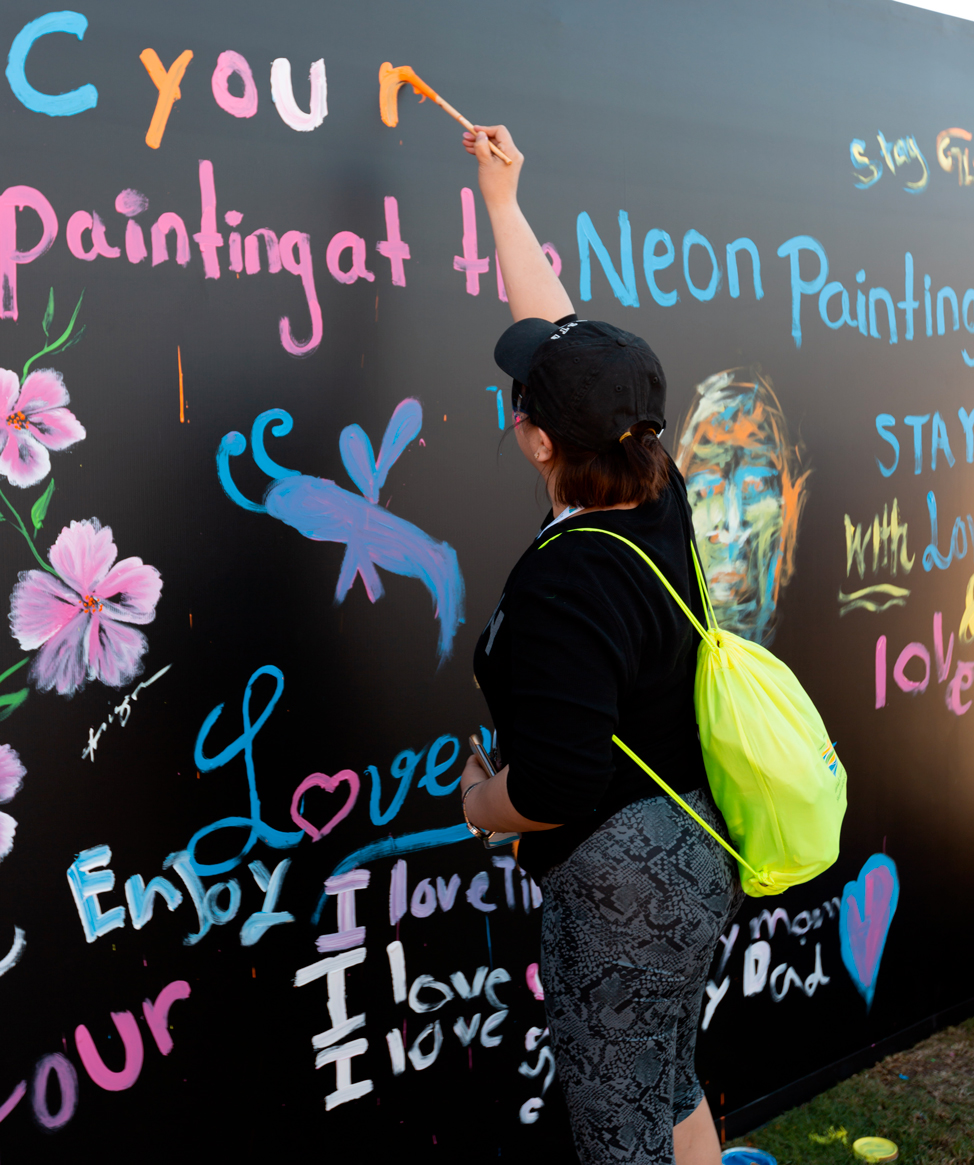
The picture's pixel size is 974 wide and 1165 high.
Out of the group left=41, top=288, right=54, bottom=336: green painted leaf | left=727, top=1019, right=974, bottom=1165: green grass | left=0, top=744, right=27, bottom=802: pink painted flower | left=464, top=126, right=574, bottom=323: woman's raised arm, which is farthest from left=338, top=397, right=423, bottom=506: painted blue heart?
left=727, top=1019, right=974, bottom=1165: green grass

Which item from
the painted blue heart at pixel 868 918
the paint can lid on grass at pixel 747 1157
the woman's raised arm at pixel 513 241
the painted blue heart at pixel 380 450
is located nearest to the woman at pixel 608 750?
the woman's raised arm at pixel 513 241

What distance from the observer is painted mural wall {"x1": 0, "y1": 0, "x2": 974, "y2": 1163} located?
1564 mm

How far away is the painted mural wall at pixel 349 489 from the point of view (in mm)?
1564

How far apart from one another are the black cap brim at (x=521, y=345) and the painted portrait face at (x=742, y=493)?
86 cm

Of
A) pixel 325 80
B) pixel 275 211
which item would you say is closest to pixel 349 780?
pixel 275 211

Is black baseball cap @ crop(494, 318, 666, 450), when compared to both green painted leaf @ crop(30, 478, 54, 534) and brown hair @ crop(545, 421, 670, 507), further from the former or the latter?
green painted leaf @ crop(30, 478, 54, 534)

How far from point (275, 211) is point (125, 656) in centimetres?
82

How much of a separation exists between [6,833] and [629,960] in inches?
39.3

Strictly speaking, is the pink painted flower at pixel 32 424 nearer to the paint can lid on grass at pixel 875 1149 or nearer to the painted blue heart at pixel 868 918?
the painted blue heart at pixel 868 918

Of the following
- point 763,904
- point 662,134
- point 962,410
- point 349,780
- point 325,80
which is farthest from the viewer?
point 962,410

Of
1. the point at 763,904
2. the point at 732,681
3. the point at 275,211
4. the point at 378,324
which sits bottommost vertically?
the point at 763,904

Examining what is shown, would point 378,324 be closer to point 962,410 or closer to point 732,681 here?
point 732,681

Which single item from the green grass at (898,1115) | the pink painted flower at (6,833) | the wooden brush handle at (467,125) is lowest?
the green grass at (898,1115)

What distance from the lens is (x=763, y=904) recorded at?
2385mm
